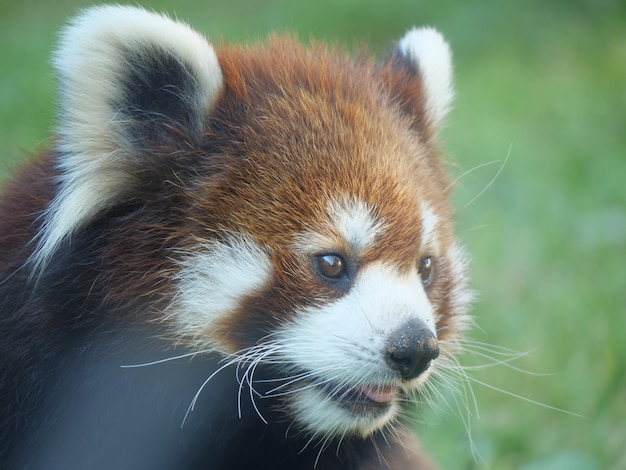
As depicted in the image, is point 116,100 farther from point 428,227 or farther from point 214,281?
point 428,227

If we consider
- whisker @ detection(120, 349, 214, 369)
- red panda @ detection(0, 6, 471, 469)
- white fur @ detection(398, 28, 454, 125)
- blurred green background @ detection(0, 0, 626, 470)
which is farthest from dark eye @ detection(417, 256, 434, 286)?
whisker @ detection(120, 349, 214, 369)

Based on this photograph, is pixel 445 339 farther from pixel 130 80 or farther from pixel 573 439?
pixel 130 80

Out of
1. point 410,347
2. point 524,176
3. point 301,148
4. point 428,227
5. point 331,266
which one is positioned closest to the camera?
point 410,347

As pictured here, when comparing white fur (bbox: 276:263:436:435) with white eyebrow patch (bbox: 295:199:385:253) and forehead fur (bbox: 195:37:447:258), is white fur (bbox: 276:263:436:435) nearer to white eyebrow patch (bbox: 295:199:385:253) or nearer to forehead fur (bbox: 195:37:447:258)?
white eyebrow patch (bbox: 295:199:385:253)

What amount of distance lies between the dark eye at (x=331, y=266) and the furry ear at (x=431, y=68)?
1.04m

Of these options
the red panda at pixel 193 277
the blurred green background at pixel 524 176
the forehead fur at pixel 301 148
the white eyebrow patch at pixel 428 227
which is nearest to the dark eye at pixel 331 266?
the red panda at pixel 193 277

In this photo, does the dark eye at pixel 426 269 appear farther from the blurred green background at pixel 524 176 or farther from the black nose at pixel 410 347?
the blurred green background at pixel 524 176

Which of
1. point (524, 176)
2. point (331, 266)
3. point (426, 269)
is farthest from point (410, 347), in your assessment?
point (524, 176)

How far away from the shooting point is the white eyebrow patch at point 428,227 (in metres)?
2.99

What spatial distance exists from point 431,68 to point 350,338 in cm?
143

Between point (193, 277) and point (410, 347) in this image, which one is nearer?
point (410, 347)

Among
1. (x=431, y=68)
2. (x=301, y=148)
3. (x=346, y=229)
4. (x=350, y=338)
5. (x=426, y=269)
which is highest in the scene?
(x=431, y=68)

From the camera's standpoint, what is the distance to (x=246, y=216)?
2.77 metres

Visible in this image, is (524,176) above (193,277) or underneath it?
above
